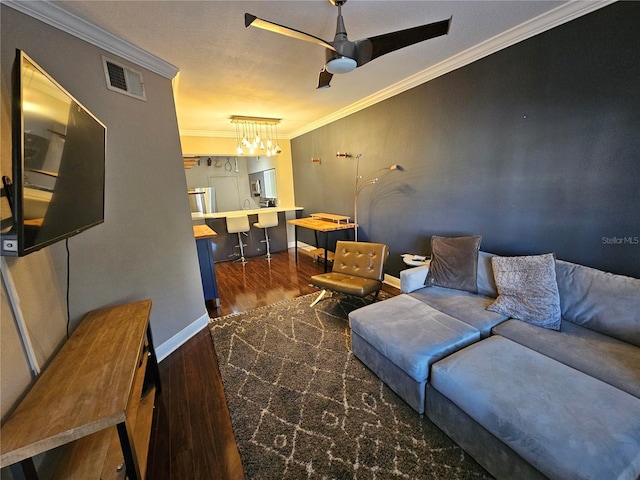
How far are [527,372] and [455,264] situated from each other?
127cm

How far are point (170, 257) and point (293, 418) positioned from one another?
1.80 m

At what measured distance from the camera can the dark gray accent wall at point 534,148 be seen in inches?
73.5

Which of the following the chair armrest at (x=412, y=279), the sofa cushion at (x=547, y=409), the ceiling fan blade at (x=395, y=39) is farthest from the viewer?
the chair armrest at (x=412, y=279)

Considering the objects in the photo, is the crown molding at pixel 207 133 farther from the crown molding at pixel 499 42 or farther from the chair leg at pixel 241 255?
the crown molding at pixel 499 42

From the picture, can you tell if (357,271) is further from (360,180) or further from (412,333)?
(360,180)

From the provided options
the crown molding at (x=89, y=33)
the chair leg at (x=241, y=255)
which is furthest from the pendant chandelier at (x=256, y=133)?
the crown molding at (x=89, y=33)

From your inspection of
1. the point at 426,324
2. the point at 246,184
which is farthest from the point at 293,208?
the point at 426,324

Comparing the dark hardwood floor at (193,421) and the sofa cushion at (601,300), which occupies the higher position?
the sofa cushion at (601,300)

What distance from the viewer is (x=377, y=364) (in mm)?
2023

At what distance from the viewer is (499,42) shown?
2.33 m

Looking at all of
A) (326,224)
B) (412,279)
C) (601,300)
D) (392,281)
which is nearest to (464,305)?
(412,279)

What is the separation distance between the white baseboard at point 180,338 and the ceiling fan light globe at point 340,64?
8.77 ft

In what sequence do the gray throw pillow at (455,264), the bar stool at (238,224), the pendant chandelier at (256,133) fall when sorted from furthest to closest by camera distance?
the bar stool at (238,224)
the pendant chandelier at (256,133)
the gray throw pillow at (455,264)

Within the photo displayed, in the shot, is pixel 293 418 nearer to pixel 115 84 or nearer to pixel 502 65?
pixel 115 84
